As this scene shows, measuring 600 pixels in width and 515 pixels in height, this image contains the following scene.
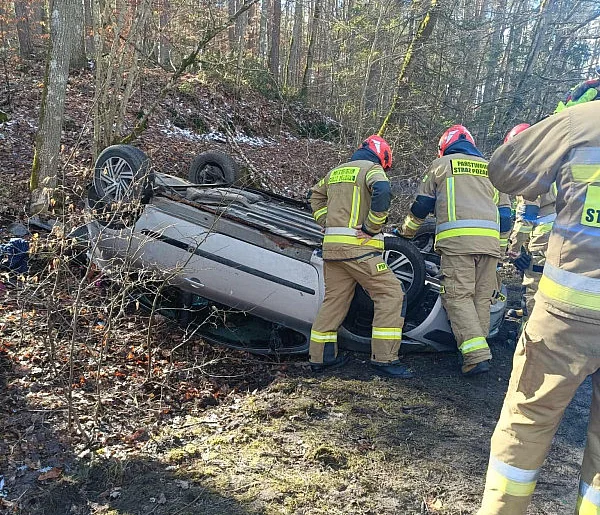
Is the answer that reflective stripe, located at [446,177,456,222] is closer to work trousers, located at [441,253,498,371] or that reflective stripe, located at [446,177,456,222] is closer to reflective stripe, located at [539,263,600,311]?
work trousers, located at [441,253,498,371]

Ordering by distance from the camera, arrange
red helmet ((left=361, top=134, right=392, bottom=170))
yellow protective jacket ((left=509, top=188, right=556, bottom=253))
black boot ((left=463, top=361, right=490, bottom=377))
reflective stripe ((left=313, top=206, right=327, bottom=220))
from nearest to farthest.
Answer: black boot ((left=463, top=361, right=490, bottom=377)), red helmet ((left=361, top=134, right=392, bottom=170)), reflective stripe ((left=313, top=206, right=327, bottom=220)), yellow protective jacket ((left=509, top=188, right=556, bottom=253))

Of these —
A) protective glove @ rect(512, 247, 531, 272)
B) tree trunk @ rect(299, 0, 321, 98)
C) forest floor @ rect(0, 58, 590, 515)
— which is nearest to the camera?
forest floor @ rect(0, 58, 590, 515)

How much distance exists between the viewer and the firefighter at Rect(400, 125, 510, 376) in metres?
4.34

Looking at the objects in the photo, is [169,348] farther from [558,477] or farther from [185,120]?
[185,120]

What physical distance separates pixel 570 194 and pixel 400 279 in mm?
2598

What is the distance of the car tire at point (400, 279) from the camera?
4648mm

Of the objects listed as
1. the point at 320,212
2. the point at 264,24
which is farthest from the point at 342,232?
the point at 264,24

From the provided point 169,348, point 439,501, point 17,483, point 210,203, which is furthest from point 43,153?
point 439,501

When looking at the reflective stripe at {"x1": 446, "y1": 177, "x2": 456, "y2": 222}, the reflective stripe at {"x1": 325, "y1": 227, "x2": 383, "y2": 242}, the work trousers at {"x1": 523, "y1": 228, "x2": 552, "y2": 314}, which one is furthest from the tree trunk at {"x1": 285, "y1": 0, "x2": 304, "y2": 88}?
the reflective stripe at {"x1": 325, "y1": 227, "x2": 383, "y2": 242}

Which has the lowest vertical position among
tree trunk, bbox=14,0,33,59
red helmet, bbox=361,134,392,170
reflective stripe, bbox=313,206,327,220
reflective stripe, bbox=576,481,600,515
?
reflective stripe, bbox=576,481,600,515

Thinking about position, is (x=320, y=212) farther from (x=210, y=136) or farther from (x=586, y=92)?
(x=210, y=136)

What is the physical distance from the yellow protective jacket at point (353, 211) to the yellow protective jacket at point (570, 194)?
6.34 feet

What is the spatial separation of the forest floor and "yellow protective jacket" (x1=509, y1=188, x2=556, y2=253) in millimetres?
1113

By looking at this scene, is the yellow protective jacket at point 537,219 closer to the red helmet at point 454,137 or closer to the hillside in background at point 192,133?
the red helmet at point 454,137
